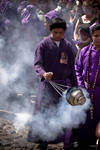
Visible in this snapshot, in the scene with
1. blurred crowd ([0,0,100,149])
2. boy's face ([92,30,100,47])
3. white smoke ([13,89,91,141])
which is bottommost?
white smoke ([13,89,91,141])

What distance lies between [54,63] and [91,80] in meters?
0.76

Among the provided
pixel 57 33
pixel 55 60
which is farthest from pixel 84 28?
pixel 55 60

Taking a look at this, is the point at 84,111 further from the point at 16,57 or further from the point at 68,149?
the point at 16,57

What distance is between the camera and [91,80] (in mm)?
5570

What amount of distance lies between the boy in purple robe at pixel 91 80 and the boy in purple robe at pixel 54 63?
10.4 inches

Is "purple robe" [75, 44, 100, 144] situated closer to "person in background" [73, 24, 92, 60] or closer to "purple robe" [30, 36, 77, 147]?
"purple robe" [30, 36, 77, 147]

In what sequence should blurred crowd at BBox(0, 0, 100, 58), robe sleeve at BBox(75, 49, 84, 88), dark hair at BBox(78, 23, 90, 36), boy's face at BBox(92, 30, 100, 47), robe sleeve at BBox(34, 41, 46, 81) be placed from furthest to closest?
blurred crowd at BBox(0, 0, 100, 58) < dark hair at BBox(78, 23, 90, 36) < robe sleeve at BBox(75, 49, 84, 88) < robe sleeve at BBox(34, 41, 46, 81) < boy's face at BBox(92, 30, 100, 47)

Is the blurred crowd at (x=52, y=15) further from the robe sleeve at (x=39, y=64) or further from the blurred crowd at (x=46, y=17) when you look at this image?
the robe sleeve at (x=39, y=64)

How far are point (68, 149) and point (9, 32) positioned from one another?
4.53m

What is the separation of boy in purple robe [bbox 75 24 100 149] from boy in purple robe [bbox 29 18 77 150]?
0.87 ft

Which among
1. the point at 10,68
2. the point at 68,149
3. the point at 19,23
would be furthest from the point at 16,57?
the point at 68,149

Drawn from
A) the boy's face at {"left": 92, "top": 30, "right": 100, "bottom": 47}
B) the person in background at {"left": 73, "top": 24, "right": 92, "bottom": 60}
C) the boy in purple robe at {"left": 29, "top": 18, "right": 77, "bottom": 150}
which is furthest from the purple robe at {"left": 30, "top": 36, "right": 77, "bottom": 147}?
the person in background at {"left": 73, "top": 24, "right": 92, "bottom": 60}

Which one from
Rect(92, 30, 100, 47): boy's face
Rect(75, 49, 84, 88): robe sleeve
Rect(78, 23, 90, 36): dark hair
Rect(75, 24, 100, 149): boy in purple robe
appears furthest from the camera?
Rect(78, 23, 90, 36): dark hair

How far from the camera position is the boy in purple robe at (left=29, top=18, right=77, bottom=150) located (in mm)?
5777
